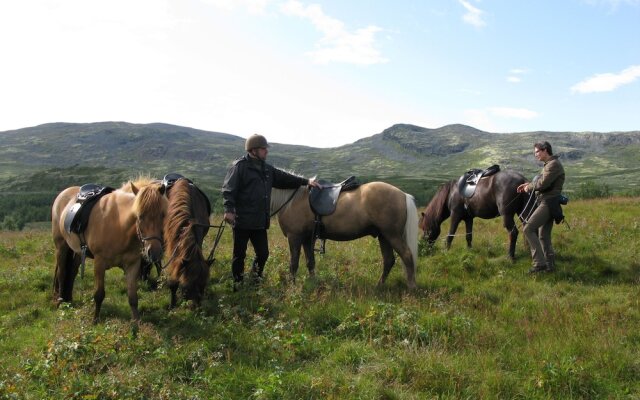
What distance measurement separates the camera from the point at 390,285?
307 inches

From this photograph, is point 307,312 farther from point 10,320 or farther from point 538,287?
point 10,320

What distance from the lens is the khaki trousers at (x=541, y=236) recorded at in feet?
27.5

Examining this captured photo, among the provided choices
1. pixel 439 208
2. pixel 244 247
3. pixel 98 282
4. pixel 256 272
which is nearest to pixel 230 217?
pixel 244 247

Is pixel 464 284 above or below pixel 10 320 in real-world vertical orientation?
above

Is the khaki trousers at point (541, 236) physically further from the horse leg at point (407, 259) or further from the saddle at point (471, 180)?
the horse leg at point (407, 259)

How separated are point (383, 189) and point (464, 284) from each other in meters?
2.40

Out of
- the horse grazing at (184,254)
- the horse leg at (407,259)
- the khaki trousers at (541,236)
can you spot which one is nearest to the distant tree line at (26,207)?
the horse grazing at (184,254)

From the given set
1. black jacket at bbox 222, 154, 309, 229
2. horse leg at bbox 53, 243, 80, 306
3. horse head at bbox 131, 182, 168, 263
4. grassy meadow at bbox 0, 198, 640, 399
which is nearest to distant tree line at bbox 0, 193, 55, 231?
horse leg at bbox 53, 243, 80, 306

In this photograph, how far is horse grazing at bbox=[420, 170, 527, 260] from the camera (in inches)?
389

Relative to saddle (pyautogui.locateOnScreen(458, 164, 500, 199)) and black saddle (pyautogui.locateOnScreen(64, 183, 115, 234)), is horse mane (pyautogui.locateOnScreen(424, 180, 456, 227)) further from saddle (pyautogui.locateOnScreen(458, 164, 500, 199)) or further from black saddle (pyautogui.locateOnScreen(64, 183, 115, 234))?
black saddle (pyautogui.locateOnScreen(64, 183, 115, 234))

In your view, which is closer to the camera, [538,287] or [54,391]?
[54,391]

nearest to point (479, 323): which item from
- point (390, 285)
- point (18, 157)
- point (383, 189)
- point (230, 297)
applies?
point (390, 285)

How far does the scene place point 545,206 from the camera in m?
8.34

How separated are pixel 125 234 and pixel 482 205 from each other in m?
8.32
